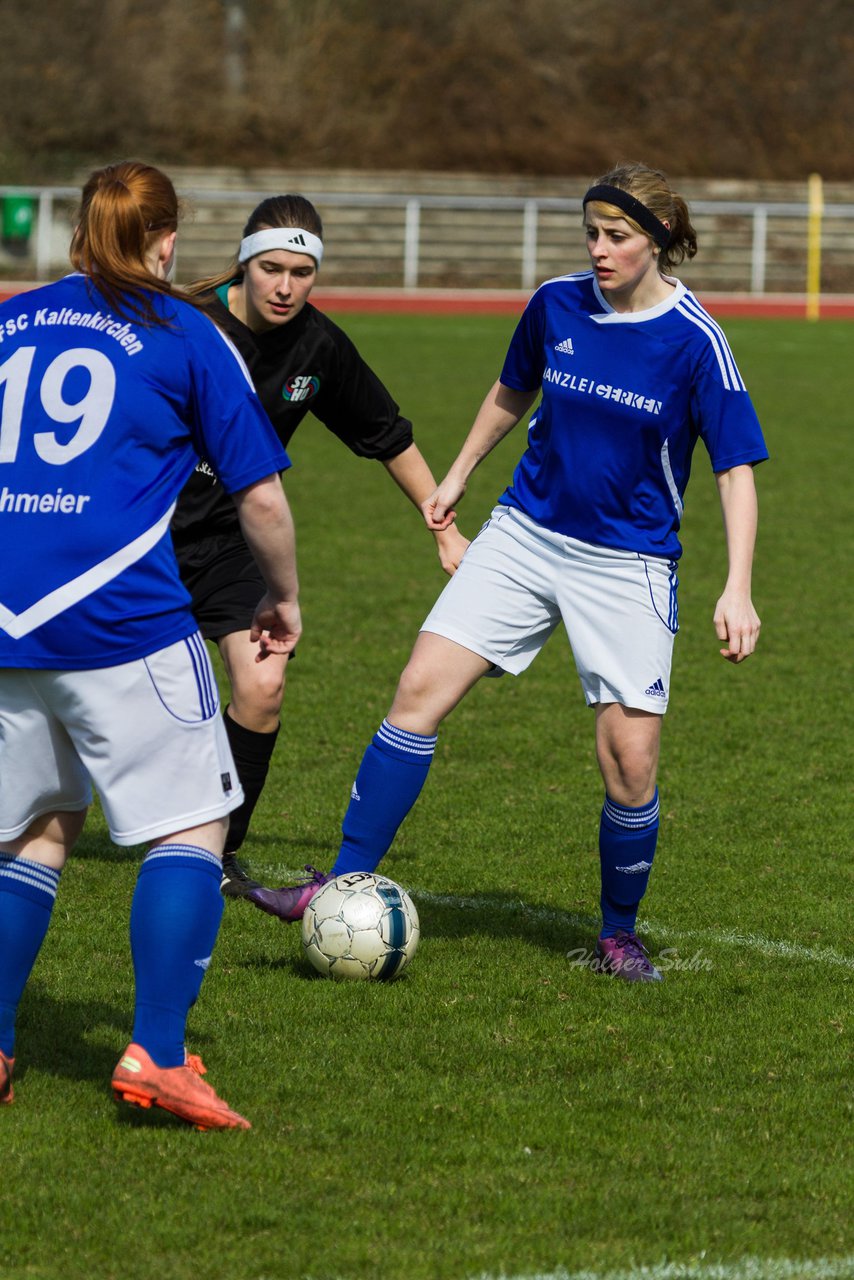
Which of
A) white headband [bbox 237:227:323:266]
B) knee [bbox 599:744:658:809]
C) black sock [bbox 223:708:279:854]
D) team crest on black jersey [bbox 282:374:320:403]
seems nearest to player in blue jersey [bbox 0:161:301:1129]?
white headband [bbox 237:227:323:266]

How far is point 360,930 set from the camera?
4547 mm

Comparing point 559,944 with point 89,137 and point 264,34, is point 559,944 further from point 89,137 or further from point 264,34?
point 264,34

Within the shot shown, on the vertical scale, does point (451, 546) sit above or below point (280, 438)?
below

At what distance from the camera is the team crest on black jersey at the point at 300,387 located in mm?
5184

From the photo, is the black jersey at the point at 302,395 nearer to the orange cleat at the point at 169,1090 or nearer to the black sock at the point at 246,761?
the black sock at the point at 246,761

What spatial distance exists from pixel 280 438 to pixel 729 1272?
285 cm

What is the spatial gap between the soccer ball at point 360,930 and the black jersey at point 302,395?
124 centimetres

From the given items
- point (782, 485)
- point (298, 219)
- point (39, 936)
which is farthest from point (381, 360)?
point (39, 936)

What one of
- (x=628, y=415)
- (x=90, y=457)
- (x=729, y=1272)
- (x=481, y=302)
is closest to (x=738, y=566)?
(x=628, y=415)

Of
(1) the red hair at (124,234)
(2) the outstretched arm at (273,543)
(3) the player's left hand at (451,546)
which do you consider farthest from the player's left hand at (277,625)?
(3) the player's left hand at (451,546)

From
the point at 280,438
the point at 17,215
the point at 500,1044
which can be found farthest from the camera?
the point at 17,215

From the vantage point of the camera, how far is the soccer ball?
4547mm

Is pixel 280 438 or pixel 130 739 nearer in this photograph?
pixel 130 739

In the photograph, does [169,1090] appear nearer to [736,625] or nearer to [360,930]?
[360,930]
